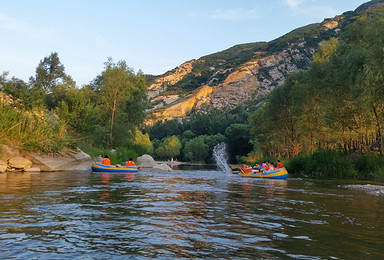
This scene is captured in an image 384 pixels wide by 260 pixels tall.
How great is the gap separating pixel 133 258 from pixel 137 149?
146 ft

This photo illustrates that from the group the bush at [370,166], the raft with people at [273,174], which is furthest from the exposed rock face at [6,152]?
the bush at [370,166]

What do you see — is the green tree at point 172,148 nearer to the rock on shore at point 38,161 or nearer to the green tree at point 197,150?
the green tree at point 197,150

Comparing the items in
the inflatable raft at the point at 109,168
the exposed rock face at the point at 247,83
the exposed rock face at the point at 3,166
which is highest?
the exposed rock face at the point at 247,83

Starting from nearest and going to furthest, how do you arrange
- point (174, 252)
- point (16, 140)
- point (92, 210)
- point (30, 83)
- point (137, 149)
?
point (174, 252) < point (92, 210) < point (16, 140) < point (137, 149) < point (30, 83)

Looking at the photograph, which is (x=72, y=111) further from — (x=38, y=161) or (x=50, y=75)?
(x=50, y=75)

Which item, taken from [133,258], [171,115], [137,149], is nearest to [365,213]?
[133,258]

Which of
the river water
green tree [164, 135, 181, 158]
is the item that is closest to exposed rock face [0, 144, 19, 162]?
the river water

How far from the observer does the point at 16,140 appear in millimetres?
23906

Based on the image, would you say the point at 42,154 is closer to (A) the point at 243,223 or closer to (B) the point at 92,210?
(B) the point at 92,210

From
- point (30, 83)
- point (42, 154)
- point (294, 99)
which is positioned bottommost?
point (42, 154)

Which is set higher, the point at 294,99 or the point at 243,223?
the point at 294,99

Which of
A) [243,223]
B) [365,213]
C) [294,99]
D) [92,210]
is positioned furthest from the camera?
[294,99]

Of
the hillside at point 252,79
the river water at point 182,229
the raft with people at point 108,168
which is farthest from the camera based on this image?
the hillside at point 252,79

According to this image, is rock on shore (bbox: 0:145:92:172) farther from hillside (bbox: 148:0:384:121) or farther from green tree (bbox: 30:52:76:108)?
hillside (bbox: 148:0:384:121)
